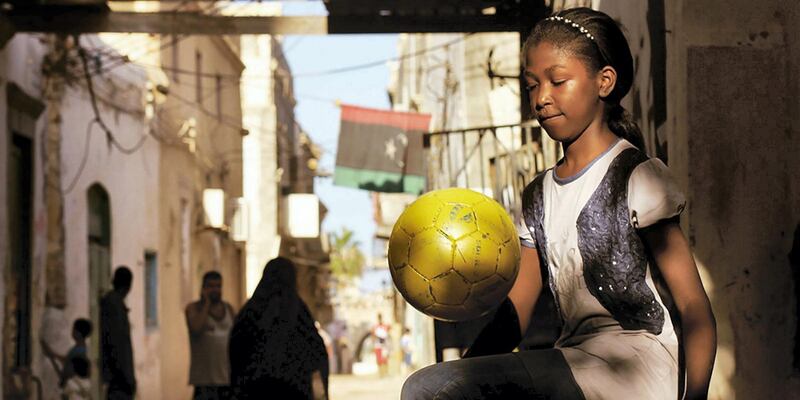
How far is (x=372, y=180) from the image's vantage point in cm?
2369

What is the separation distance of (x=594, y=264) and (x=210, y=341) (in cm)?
795

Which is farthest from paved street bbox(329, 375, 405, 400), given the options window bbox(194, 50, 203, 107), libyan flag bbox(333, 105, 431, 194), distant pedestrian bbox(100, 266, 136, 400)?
distant pedestrian bbox(100, 266, 136, 400)

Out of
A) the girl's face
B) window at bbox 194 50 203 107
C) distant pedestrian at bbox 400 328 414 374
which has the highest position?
window at bbox 194 50 203 107

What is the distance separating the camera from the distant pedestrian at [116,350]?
10.5 meters

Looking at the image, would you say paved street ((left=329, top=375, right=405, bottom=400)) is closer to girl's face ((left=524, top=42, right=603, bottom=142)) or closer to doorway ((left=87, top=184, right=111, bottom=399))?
doorway ((left=87, top=184, right=111, bottom=399))

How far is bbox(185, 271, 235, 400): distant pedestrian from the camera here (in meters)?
10.6

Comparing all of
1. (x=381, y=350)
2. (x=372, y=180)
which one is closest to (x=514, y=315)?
(x=372, y=180)

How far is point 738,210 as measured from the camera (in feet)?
15.8

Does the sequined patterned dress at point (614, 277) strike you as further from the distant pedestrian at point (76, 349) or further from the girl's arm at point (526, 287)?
the distant pedestrian at point (76, 349)

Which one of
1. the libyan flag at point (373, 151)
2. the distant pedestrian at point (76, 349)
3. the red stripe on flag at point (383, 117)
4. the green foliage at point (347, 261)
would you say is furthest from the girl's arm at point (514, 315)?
the green foliage at point (347, 261)

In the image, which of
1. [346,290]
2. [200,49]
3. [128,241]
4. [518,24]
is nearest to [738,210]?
[518,24]

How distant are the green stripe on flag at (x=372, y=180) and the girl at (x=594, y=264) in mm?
20065

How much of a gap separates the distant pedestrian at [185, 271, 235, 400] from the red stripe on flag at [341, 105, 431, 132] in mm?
12723

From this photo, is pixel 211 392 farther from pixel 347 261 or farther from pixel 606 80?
pixel 347 261
